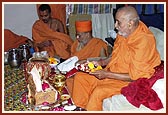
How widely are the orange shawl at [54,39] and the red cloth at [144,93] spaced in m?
2.04

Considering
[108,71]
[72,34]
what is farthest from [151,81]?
[72,34]

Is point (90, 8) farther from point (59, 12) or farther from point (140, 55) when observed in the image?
point (140, 55)

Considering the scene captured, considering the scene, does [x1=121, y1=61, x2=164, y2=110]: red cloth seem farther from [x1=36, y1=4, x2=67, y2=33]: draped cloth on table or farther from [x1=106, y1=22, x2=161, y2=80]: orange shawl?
[x1=36, y1=4, x2=67, y2=33]: draped cloth on table

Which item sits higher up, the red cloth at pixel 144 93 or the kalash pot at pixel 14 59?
the kalash pot at pixel 14 59

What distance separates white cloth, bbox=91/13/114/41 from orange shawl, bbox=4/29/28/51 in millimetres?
1084

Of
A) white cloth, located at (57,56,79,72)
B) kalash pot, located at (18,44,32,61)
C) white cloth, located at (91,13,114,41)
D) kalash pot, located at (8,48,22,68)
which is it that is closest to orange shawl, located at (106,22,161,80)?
white cloth, located at (57,56,79,72)

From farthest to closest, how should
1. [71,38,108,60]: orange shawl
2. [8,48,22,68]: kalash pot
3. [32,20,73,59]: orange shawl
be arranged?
[32,20,73,59]: orange shawl
[8,48,22,68]: kalash pot
[71,38,108,60]: orange shawl

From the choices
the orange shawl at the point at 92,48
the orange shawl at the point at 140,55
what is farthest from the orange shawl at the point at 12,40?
the orange shawl at the point at 140,55

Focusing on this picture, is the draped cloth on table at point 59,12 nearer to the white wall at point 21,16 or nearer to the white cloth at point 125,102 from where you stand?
the white wall at point 21,16

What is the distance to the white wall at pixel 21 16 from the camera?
20.0 ft

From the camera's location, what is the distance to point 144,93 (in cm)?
275

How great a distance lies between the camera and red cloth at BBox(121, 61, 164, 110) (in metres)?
2.73

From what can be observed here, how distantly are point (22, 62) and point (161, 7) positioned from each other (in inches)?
73.3

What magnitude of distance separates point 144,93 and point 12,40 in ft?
10.6
